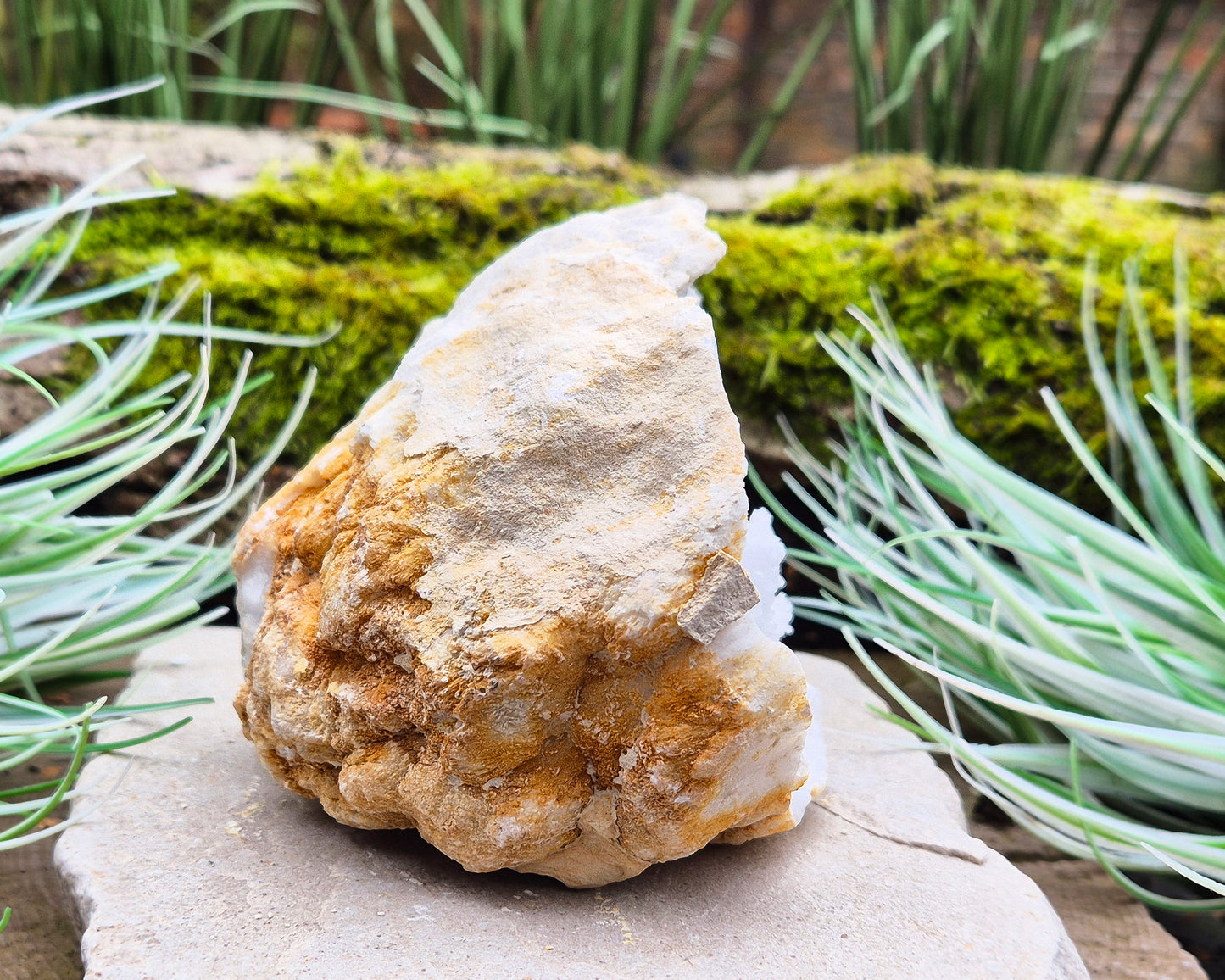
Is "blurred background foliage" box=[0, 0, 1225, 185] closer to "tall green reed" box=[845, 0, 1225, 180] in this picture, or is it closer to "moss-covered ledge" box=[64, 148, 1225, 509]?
"tall green reed" box=[845, 0, 1225, 180]

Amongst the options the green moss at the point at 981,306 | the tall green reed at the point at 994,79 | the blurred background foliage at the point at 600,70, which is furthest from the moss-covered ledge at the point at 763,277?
the tall green reed at the point at 994,79

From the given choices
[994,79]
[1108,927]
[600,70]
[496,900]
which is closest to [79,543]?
[496,900]

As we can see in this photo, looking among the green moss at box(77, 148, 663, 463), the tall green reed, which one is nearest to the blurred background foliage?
the tall green reed

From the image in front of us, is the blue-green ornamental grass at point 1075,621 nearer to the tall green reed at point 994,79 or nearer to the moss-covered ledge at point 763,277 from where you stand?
the moss-covered ledge at point 763,277

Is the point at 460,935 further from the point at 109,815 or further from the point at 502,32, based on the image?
the point at 502,32

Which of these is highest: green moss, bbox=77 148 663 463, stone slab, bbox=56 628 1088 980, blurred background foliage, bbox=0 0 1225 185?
blurred background foliage, bbox=0 0 1225 185
